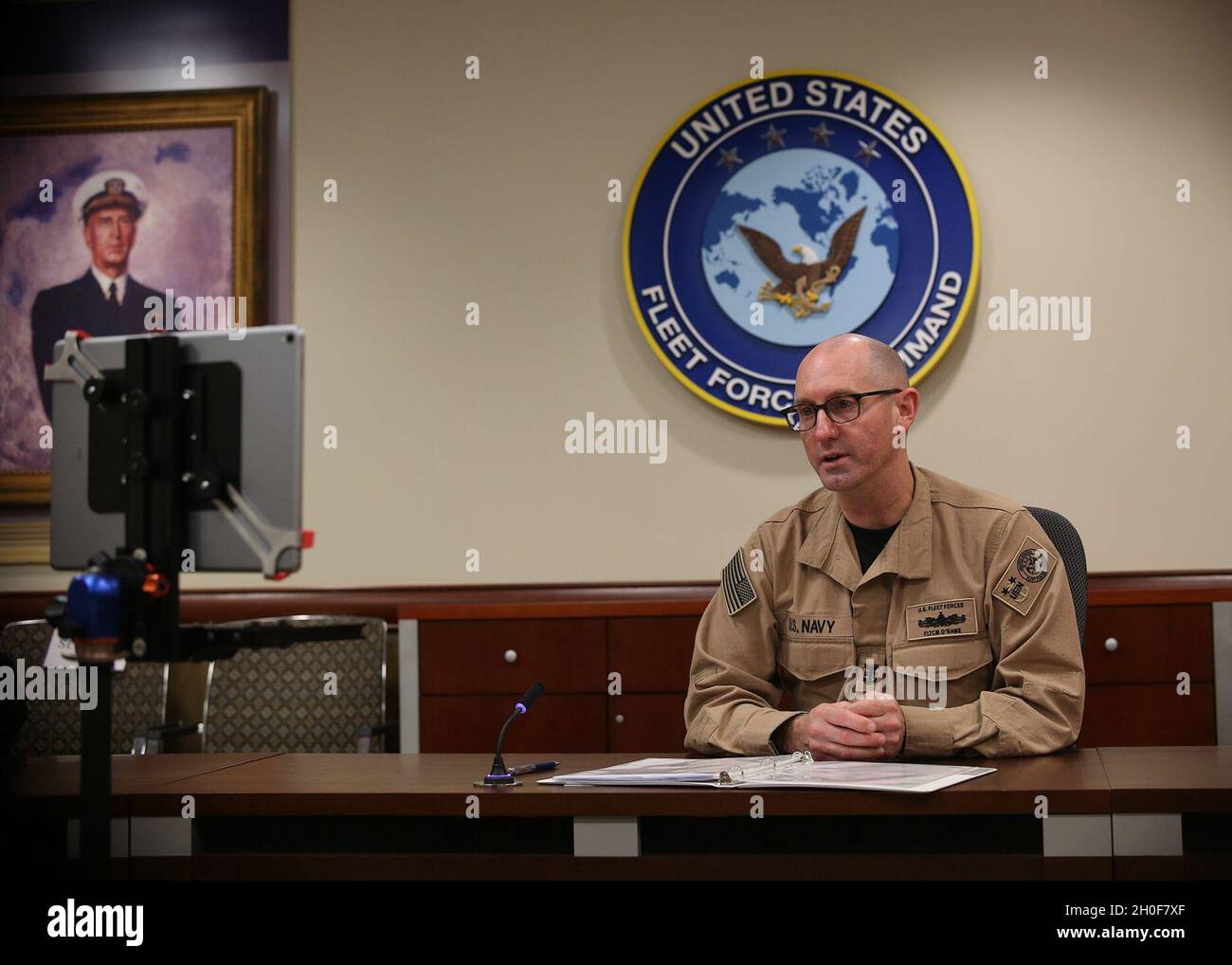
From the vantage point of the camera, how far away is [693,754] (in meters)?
2.31

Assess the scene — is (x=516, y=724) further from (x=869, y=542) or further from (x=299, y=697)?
(x=869, y=542)

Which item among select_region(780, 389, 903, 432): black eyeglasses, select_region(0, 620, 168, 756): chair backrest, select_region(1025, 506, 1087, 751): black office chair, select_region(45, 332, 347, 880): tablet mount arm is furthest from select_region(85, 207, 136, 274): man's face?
select_region(1025, 506, 1087, 751): black office chair

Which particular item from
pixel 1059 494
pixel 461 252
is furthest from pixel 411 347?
pixel 1059 494

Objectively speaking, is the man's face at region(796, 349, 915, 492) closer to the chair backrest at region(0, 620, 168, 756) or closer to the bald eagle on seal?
the bald eagle on seal

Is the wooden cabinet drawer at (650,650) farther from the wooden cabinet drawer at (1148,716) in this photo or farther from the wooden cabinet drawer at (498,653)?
the wooden cabinet drawer at (1148,716)

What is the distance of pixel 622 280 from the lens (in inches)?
170

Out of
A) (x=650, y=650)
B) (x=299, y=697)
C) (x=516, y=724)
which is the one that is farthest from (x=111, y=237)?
(x=650, y=650)

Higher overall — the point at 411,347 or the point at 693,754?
the point at 411,347

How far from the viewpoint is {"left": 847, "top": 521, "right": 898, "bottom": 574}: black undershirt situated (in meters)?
2.52

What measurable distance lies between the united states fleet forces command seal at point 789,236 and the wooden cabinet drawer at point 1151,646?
1114 millimetres

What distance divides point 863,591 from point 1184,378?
232cm

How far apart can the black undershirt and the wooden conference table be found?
58 cm
